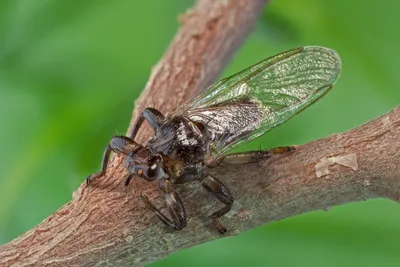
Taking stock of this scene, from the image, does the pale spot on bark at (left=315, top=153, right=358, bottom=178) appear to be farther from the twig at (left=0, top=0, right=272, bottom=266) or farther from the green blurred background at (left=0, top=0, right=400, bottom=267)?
the green blurred background at (left=0, top=0, right=400, bottom=267)

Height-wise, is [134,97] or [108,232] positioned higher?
[134,97]

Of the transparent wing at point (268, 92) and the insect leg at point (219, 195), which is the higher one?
the transparent wing at point (268, 92)

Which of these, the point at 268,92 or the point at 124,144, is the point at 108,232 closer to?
the point at 124,144

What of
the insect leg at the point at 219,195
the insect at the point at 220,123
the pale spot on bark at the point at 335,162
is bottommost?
the pale spot on bark at the point at 335,162

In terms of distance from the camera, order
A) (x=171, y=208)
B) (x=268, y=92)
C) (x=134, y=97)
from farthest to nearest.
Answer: (x=134, y=97) → (x=268, y=92) → (x=171, y=208)

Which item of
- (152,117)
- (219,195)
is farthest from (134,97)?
A: (219,195)

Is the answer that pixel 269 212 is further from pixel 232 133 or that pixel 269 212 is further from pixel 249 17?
pixel 249 17

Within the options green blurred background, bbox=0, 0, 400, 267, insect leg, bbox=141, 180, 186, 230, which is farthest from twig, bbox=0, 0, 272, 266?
green blurred background, bbox=0, 0, 400, 267

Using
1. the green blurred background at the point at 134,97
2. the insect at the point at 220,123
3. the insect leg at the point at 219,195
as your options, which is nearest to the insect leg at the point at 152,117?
the insect at the point at 220,123

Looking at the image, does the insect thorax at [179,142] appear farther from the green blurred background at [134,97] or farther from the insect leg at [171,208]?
the green blurred background at [134,97]
